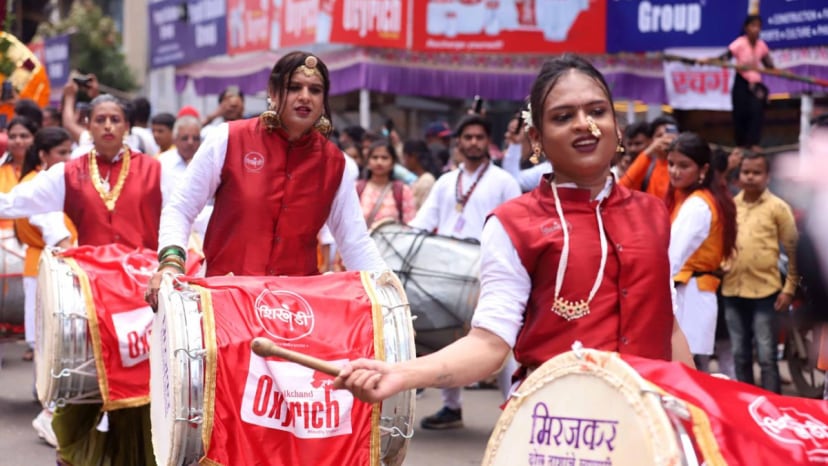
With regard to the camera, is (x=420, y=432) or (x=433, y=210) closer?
(x=420, y=432)

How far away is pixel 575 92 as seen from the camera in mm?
3424

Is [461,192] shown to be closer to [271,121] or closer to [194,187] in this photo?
[271,121]

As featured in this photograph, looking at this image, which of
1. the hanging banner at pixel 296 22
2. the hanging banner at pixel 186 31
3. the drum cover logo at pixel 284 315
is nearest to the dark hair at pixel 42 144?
the drum cover logo at pixel 284 315

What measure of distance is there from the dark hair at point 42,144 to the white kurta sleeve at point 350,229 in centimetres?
399

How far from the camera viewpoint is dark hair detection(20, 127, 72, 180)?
8961mm

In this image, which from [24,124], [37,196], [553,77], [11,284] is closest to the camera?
[553,77]

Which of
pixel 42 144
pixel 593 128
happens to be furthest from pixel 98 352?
pixel 42 144

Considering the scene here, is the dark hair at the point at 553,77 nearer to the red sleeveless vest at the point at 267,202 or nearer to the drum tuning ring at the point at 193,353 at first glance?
the drum tuning ring at the point at 193,353

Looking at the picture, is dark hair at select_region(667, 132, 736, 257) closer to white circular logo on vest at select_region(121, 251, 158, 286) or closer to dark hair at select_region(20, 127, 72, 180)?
white circular logo on vest at select_region(121, 251, 158, 286)

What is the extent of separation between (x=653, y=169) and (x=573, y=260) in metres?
5.64

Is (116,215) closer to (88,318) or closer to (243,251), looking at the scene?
(88,318)

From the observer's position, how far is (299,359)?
283 cm

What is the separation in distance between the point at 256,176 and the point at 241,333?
93 centimetres

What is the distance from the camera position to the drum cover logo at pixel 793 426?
2.68 m
